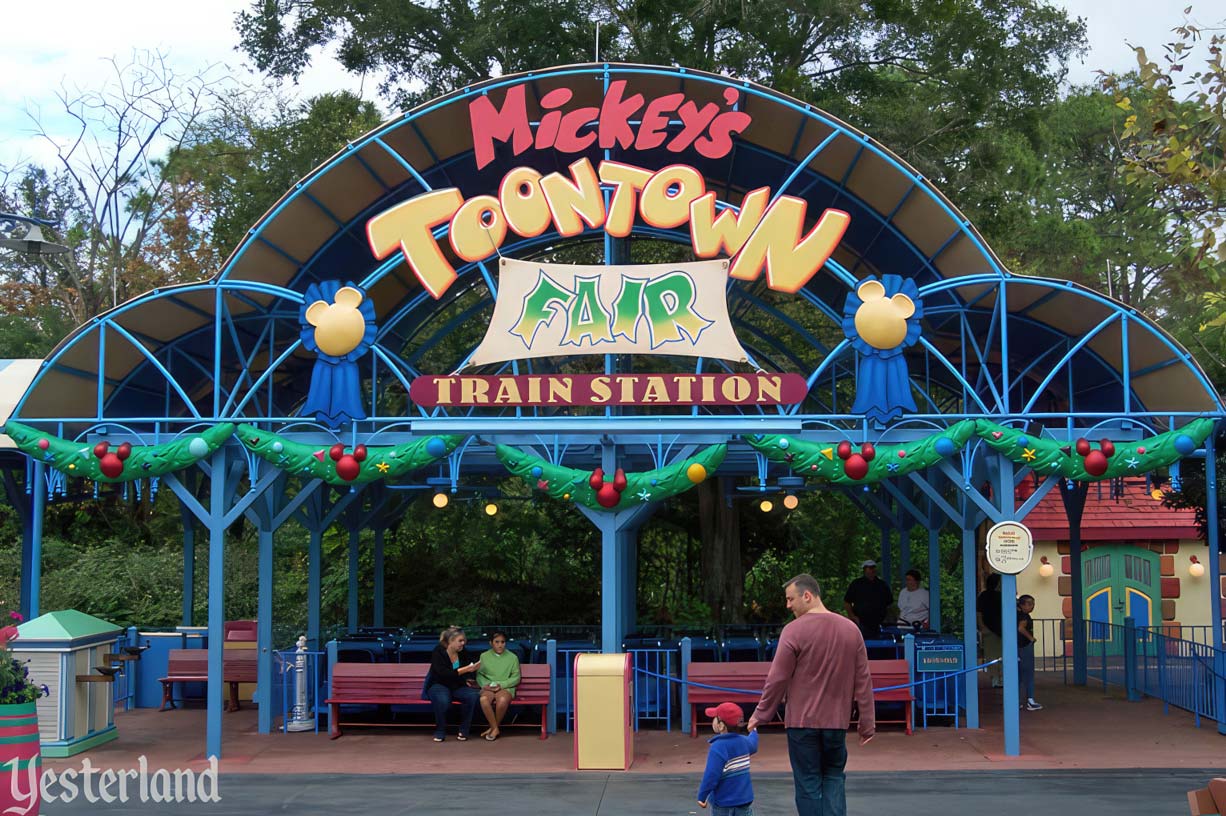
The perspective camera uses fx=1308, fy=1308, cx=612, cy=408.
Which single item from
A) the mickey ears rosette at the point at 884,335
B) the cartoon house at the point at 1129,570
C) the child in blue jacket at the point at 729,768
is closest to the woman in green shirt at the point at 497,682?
the mickey ears rosette at the point at 884,335

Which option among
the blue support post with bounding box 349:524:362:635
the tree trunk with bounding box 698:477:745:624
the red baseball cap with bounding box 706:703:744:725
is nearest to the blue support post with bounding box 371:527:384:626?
the blue support post with bounding box 349:524:362:635

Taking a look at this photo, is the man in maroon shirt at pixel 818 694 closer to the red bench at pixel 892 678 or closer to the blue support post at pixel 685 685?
the blue support post at pixel 685 685

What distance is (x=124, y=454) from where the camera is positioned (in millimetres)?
14688

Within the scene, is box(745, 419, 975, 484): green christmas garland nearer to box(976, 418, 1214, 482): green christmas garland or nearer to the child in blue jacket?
box(976, 418, 1214, 482): green christmas garland

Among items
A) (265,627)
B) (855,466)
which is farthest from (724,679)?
(265,627)

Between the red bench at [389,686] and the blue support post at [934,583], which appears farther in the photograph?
the blue support post at [934,583]

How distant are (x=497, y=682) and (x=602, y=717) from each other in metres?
2.28

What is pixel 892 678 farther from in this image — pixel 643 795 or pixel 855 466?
pixel 643 795

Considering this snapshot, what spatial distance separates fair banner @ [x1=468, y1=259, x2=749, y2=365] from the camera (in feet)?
47.6

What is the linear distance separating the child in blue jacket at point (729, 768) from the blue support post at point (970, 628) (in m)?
8.49

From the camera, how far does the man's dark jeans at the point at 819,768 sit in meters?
7.87

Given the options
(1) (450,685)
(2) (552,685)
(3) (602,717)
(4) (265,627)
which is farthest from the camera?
(4) (265,627)

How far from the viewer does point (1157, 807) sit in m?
11.3

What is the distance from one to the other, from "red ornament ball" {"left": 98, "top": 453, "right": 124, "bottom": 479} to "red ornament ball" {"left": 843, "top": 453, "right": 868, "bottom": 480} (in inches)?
319
